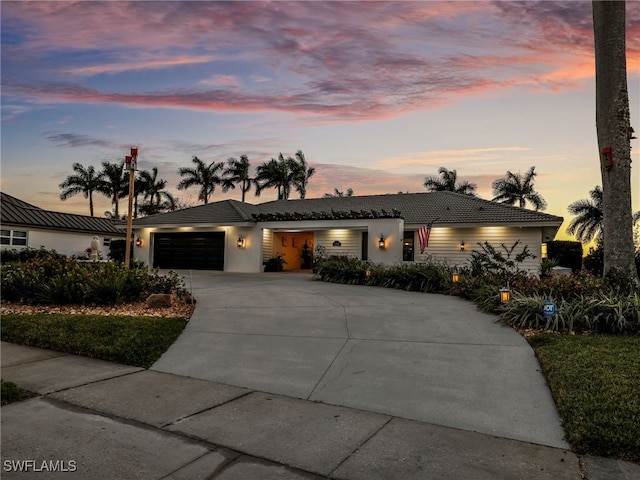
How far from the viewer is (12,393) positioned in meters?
4.30

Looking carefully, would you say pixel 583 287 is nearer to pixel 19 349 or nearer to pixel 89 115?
pixel 19 349

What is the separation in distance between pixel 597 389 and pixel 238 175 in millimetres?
36168

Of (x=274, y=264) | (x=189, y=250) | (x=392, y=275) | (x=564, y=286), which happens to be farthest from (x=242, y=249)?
(x=564, y=286)

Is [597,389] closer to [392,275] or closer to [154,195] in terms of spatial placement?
[392,275]

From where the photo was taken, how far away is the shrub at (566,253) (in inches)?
862

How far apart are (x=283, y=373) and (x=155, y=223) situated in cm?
2012

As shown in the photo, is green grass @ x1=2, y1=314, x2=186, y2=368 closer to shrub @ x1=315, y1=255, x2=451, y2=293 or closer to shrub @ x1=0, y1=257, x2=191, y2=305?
shrub @ x1=0, y1=257, x2=191, y2=305

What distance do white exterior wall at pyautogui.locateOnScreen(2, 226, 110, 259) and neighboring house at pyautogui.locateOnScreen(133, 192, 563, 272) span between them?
5632 mm

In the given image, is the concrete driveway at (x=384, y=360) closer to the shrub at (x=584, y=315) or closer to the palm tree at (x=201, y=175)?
the shrub at (x=584, y=315)

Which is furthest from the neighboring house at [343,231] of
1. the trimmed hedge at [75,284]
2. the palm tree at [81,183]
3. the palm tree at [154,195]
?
the palm tree at [81,183]

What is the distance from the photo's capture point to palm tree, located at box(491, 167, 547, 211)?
113ft

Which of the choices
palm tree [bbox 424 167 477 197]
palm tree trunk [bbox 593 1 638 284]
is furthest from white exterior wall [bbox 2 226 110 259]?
palm tree [bbox 424 167 477 197]

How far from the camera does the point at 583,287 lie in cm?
809

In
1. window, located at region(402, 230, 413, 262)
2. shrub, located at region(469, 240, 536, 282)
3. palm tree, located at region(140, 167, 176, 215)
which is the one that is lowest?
shrub, located at region(469, 240, 536, 282)
